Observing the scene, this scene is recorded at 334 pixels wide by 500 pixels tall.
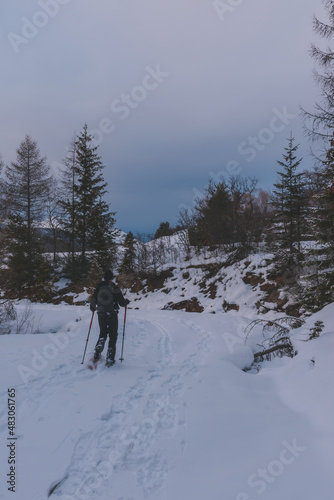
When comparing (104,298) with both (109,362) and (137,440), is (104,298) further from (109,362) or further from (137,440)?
(137,440)

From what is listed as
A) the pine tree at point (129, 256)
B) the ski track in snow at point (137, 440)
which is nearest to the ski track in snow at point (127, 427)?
the ski track in snow at point (137, 440)

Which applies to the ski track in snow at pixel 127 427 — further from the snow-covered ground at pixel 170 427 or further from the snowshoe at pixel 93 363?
the snowshoe at pixel 93 363

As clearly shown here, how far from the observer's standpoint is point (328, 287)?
7.90 metres

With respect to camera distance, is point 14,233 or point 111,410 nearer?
point 111,410

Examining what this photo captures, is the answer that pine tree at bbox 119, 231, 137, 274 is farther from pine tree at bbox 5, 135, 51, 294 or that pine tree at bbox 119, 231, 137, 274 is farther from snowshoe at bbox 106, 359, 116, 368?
snowshoe at bbox 106, 359, 116, 368

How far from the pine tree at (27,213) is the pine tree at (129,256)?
661 centimetres

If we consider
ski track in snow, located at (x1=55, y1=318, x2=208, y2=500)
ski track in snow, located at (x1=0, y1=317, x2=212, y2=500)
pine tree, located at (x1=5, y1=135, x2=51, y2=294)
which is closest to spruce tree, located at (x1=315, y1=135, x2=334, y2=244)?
ski track in snow, located at (x1=0, y1=317, x2=212, y2=500)

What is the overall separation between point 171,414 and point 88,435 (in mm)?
1212

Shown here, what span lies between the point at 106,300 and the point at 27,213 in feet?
68.2

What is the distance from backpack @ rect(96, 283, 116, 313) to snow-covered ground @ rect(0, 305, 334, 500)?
1252mm

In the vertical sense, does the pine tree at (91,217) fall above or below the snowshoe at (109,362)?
above

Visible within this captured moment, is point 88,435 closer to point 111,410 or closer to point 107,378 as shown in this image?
point 111,410

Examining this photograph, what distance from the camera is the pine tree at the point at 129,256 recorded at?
23134mm

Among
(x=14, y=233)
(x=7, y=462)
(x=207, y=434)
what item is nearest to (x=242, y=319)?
(x=207, y=434)
